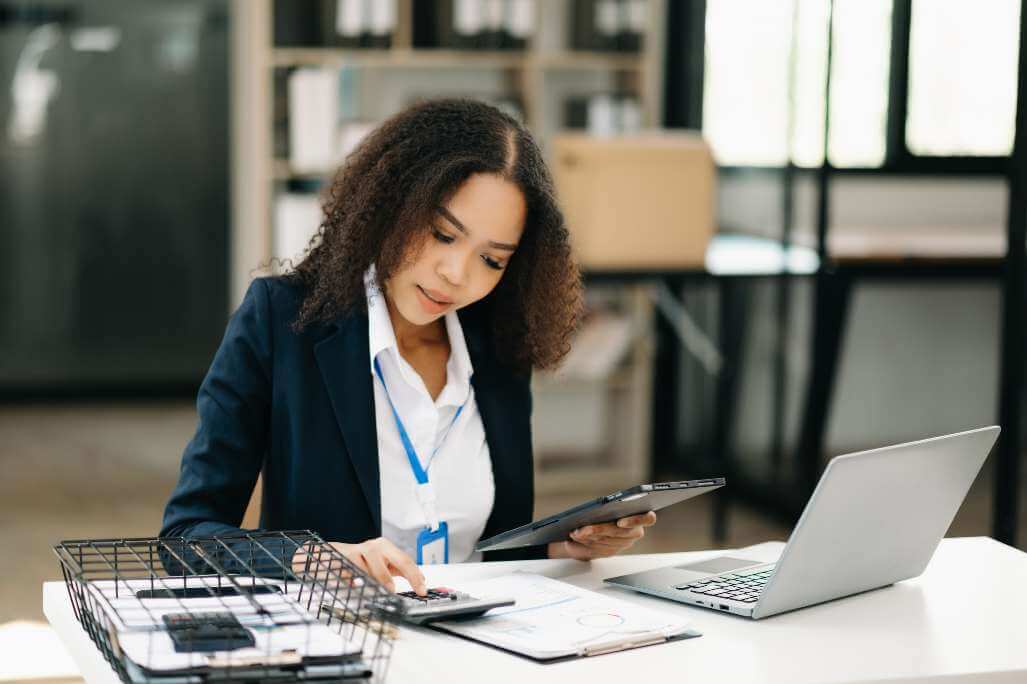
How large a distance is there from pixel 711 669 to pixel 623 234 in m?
2.66

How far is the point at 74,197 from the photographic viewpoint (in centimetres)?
589

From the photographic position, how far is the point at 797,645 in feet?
4.40

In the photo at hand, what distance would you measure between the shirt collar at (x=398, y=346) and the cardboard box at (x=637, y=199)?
194 centimetres

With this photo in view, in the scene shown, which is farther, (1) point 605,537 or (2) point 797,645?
(1) point 605,537

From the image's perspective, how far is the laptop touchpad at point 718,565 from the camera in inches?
63.3

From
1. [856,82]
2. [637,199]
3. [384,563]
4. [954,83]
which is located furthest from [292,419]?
[954,83]

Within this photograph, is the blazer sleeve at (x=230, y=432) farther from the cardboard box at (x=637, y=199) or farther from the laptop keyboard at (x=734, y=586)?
the cardboard box at (x=637, y=199)

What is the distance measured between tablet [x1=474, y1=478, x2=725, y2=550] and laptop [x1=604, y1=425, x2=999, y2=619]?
2.9 inches

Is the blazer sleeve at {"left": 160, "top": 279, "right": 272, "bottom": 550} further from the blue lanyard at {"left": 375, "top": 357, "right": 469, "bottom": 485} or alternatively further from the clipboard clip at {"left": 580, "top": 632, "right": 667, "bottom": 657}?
the clipboard clip at {"left": 580, "top": 632, "right": 667, "bottom": 657}

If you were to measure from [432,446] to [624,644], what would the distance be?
1.95 ft

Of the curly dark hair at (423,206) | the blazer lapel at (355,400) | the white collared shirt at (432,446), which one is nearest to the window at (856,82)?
the curly dark hair at (423,206)

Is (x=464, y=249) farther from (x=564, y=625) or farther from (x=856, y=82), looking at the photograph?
(x=856, y=82)

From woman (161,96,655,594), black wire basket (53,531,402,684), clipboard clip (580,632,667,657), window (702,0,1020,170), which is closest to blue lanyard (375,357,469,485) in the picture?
woman (161,96,655,594)

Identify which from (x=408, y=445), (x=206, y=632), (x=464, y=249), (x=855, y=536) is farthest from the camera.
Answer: (x=408, y=445)
